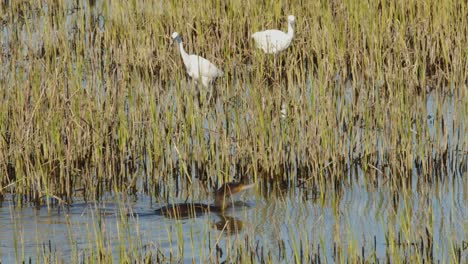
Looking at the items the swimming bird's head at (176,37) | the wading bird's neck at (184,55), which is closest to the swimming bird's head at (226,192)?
the wading bird's neck at (184,55)

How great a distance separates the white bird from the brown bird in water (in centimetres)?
316

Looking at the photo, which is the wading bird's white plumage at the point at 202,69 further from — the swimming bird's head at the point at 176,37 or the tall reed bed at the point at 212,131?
the swimming bird's head at the point at 176,37

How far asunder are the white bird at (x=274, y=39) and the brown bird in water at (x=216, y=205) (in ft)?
10.4

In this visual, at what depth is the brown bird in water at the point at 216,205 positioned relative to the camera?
19.3ft

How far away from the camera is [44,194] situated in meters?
6.43

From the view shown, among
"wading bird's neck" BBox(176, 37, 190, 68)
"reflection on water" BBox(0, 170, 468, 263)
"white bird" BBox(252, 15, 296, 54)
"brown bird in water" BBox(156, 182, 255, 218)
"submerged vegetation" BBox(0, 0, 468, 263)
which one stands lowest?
"reflection on water" BBox(0, 170, 468, 263)

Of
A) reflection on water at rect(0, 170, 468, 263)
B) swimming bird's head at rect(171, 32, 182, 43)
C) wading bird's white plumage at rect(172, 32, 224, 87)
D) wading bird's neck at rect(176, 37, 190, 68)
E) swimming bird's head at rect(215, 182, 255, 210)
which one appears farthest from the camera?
swimming bird's head at rect(171, 32, 182, 43)

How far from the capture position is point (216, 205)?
619 cm

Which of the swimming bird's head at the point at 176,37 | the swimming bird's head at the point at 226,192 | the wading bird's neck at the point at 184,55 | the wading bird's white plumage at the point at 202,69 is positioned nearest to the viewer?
the swimming bird's head at the point at 226,192

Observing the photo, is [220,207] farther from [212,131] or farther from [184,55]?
[184,55]

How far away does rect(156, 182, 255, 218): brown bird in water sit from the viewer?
5.88 m

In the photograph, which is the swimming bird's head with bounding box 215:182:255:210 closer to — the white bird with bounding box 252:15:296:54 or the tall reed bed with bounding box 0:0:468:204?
the tall reed bed with bounding box 0:0:468:204

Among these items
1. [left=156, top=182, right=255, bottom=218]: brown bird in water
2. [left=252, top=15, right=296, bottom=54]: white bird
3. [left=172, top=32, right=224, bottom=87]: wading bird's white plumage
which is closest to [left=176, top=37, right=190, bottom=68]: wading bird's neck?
[left=172, top=32, right=224, bottom=87]: wading bird's white plumage

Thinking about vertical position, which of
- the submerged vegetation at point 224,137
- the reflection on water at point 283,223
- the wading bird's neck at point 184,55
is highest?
the wading bird's neck at point 184,55
